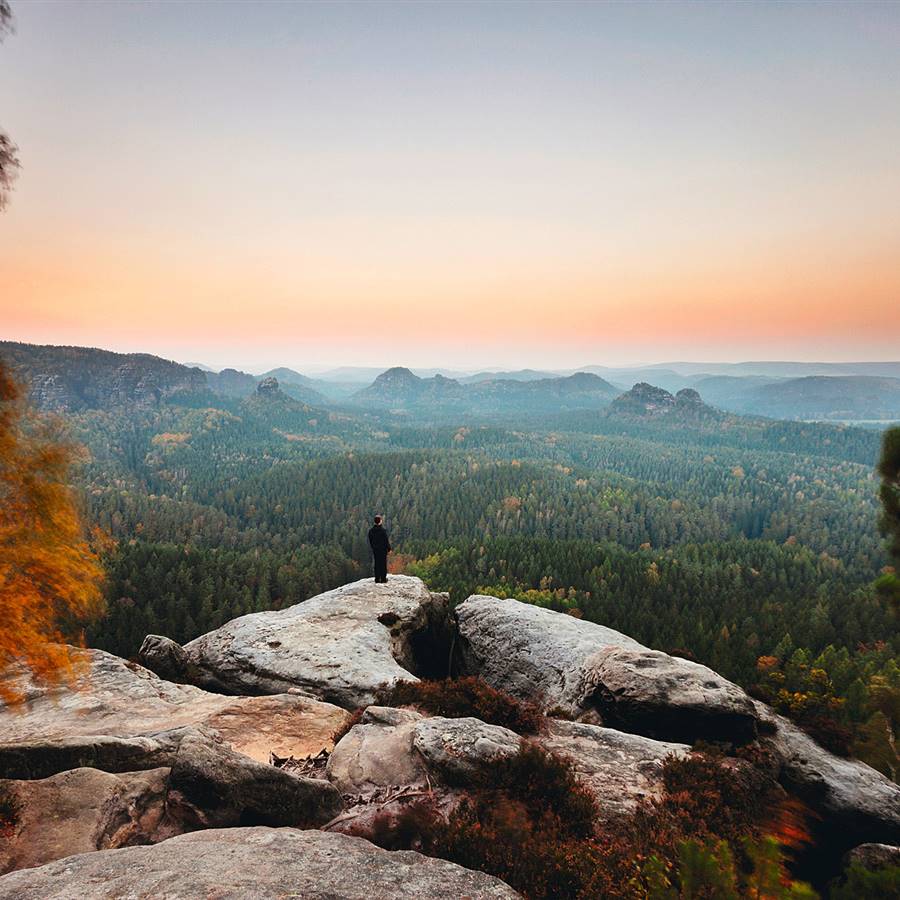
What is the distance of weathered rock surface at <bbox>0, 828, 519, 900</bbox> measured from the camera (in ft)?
22.0

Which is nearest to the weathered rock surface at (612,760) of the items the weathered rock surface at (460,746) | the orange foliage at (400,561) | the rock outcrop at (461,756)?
the rock outcrop at (461,756)

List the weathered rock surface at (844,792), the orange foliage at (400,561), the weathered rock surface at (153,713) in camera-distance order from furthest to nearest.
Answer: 1. the orange foliage at (400,561)
2. the weathered rock surface at (153,713)
3. the weathered rock surface at (844,792)

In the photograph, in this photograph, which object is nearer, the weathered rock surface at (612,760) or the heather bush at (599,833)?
the heather bush at (599,833)

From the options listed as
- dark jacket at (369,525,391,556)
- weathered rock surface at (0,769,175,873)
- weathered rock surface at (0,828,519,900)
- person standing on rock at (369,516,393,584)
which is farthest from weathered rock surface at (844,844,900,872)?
dark jacket at (369,525,391,556)

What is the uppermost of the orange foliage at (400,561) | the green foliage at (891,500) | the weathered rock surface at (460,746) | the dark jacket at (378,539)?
the green foliage at (891,500)

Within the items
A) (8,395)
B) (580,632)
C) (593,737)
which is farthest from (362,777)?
(580,632)

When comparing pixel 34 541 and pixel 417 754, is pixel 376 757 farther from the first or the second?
pixel 34 541

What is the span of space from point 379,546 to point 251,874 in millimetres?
19804

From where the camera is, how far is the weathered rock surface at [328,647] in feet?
66.1

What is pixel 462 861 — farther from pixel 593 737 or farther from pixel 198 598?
pixel 198 598

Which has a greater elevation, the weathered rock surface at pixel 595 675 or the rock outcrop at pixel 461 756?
the rock outcrop at pixel 461 756

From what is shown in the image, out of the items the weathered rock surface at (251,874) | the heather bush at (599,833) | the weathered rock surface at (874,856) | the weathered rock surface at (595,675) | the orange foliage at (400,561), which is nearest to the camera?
the heather bush at (599,833)

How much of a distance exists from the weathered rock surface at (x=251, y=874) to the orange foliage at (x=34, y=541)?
18.8 ft

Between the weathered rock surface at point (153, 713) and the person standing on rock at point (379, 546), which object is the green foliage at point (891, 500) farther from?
the weathered rock surface at point (153, 713)
